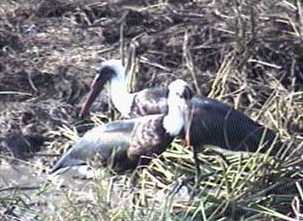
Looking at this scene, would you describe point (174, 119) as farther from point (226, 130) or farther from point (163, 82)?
point (163, 82)

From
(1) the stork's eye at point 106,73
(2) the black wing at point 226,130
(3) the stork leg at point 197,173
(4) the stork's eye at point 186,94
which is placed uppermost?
(4) the stork's eye at point 186,94

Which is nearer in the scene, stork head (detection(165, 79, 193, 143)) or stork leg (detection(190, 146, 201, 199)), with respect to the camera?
stork leg (detection(190, 146, 201, 199))

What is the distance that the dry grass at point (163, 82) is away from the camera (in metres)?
5.58

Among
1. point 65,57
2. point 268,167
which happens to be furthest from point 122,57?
point 268,167

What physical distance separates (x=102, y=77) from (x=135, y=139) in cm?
71

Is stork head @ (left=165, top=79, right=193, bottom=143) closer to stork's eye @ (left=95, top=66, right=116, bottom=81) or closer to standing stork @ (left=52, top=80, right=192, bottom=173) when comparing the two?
standing stork @ (left=52, top=80, right=192, bottom=173)

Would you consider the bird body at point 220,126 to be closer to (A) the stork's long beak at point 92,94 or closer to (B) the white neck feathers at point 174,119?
(B) the white neck feathers at point 174,119

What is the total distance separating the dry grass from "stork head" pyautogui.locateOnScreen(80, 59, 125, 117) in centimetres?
12

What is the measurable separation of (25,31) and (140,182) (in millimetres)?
1899

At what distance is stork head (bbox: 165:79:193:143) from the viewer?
6.02 meters

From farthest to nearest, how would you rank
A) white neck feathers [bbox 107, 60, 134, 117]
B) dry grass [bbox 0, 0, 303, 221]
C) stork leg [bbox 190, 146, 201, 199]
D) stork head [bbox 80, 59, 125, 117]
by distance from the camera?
stork head [bbox 80, 59, 125, 117] < white neck feathers [bbox 107, 60, 134, 117] < stork leg [bbox 190, 146, 201, 199] < dry grass [bbox 0, 0, 303, 221]

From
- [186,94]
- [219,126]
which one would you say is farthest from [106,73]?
[219,126]

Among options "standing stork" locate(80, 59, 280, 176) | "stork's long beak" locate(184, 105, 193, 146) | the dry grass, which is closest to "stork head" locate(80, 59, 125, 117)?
the dry grass

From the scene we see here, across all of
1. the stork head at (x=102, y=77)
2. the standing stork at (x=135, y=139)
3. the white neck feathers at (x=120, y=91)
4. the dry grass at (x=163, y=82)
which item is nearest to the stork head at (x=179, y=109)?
the standing stork at (x=135, y=139)
